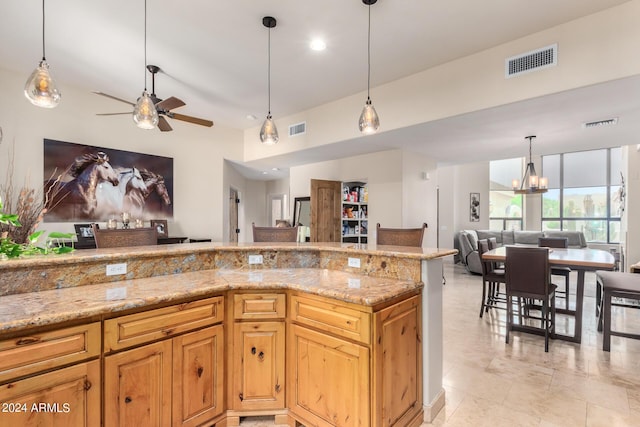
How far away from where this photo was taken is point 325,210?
19.4 ft

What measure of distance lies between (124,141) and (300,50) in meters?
3.40

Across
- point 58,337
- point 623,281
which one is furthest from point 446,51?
point 58,337

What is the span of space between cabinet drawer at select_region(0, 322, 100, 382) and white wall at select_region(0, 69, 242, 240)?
386 centimetres

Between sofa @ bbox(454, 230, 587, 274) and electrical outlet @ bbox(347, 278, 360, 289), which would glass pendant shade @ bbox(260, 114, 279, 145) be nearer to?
electrical outlet @ bbox(347, 278, 360, 289)

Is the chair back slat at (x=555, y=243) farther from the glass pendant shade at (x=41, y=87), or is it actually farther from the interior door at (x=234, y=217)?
the interior door at (x=234, y=217)

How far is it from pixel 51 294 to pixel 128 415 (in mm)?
753

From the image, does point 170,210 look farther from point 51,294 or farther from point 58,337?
point 58,337

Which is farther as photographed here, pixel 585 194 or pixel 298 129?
pixel 585 194

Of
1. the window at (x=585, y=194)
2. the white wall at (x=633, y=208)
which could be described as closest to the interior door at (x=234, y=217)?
the white wall at (x=633, y=208)

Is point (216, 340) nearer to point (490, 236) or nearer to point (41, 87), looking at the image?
point (41, 87)

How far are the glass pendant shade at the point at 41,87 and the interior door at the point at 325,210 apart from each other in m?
4.14

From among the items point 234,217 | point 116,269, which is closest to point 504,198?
point 234,217

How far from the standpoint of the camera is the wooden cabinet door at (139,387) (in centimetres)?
148

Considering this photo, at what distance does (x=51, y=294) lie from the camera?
1.65 metres
